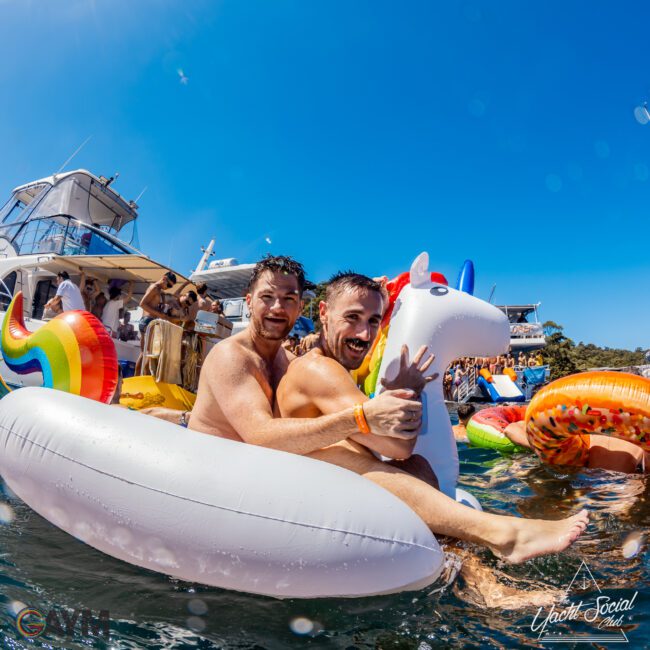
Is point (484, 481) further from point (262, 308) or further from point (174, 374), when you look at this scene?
point (174, 374)

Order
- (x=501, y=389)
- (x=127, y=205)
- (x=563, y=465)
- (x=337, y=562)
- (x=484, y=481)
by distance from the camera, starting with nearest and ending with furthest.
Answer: (x=337, y=562) < (x=563, y=465) < (x=484, y=481) < (x=501, y=389) < (x=127, y=205)

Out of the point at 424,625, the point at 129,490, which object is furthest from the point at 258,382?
the point at 424,625

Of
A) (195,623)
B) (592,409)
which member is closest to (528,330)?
(592,409)

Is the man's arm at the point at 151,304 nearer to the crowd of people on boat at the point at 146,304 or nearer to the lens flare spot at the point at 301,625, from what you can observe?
the crowd of people on boat at the point at 146,304

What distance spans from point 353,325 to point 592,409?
172 cm

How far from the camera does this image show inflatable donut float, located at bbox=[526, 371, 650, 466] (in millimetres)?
2770

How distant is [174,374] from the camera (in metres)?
5.94

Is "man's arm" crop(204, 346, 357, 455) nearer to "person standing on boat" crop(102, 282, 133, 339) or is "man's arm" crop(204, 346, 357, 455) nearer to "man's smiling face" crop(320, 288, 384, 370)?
"man's smiling face" crop(320, 288, 384, 370)

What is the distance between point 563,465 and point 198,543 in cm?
323

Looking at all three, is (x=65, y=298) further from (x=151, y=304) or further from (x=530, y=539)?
(x=530, y=539)

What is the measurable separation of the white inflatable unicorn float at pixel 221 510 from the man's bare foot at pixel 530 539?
275 mm

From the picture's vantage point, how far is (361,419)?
1.80 m

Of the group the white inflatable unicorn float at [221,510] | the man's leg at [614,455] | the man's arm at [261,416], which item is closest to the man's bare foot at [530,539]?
the white inflatable unicorn float at [221,510]

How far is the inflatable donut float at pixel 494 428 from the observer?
16.1 feet
